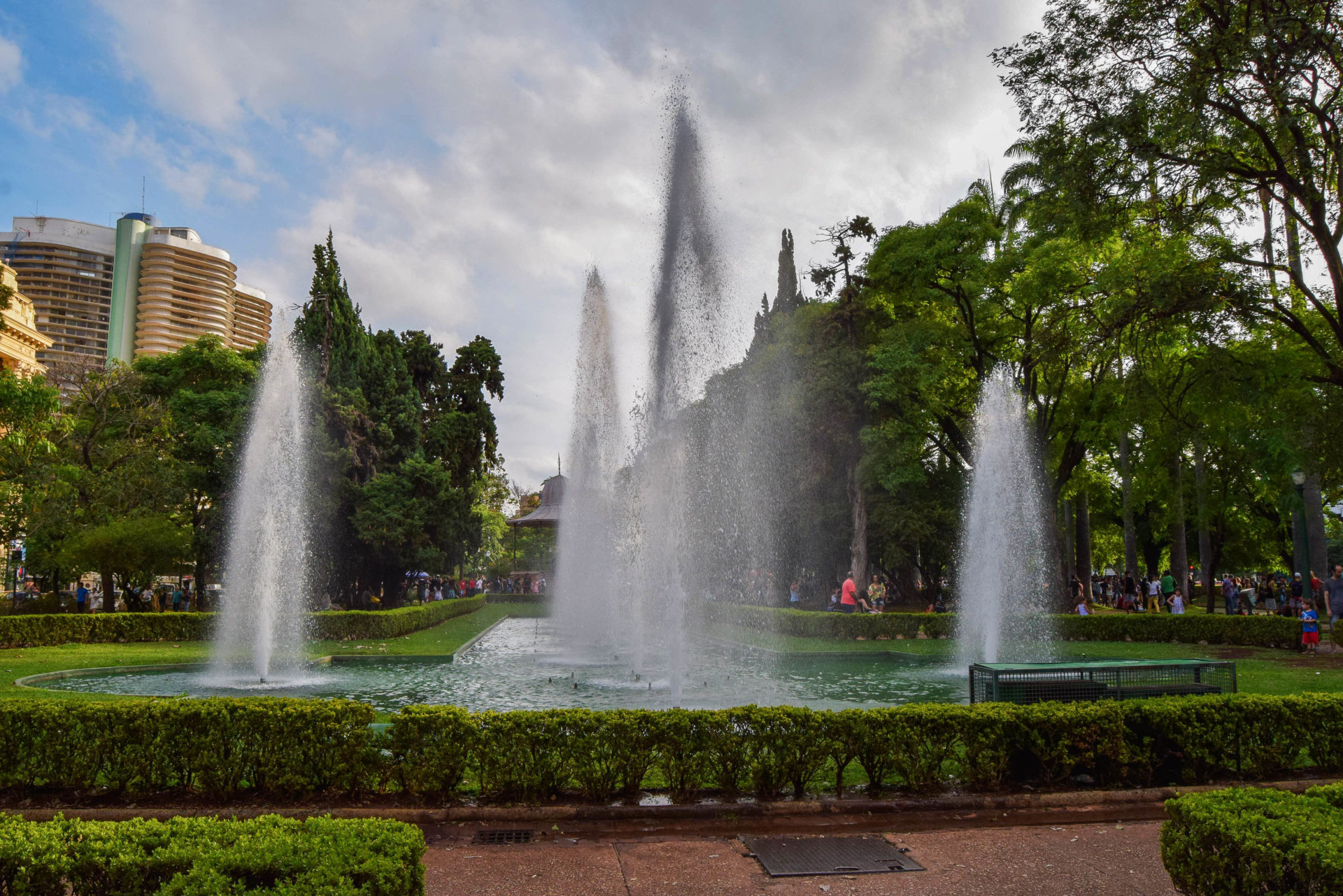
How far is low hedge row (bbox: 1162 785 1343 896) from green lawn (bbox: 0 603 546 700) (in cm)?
1344

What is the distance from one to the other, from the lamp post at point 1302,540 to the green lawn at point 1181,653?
215 inches

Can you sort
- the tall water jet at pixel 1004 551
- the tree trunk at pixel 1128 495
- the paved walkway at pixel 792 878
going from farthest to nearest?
the tree trunk at pixel 1128 495 < the tall water jet at pixel 1004 551 < the paved walkway at pixel 792 878

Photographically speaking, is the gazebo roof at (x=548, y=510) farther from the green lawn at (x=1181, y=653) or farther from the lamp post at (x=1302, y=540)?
the lamp post at (x=1302, y=540)

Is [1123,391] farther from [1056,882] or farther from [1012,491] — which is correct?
[1056,882]

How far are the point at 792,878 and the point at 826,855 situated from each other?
1.68 feet

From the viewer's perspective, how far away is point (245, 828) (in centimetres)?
423

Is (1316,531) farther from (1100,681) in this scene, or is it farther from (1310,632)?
(1100,681)

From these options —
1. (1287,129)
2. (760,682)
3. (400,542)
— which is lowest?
(760,682)

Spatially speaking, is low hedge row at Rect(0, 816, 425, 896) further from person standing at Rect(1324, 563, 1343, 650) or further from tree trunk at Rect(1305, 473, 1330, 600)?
tree trunk at Rect(1305, 473, 1330, 600)

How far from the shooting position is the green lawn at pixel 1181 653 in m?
13.5

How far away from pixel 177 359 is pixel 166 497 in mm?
9298

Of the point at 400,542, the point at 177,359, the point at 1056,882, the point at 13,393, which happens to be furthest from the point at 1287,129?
the point at 177,359

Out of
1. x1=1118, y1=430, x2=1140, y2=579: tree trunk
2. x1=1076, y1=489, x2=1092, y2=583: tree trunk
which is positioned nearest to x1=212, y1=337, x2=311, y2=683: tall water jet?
x1=1118, y1=430, x2=1140, y2=579: tree trunk

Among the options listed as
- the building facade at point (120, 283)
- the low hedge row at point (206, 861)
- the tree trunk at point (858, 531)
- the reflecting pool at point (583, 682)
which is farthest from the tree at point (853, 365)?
the building facade at point (120, 283)
